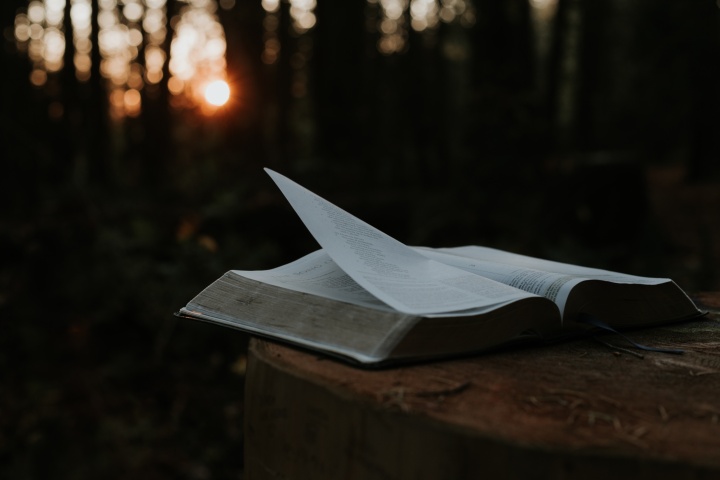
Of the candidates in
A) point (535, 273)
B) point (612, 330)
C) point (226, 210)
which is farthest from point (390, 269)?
point (226, 210)

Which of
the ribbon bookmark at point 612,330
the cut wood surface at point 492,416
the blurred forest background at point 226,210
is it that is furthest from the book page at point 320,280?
the blurred forest background at point 226,210

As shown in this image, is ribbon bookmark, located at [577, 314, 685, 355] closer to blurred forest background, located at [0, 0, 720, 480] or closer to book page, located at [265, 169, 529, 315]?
book page, located at [265, 169, 529, 315]

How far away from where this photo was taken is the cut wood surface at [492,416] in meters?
0.80

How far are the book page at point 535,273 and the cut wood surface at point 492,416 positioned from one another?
0.12 metres

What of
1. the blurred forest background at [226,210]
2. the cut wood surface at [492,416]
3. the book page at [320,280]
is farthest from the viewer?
the blurred forest background at [226,210]

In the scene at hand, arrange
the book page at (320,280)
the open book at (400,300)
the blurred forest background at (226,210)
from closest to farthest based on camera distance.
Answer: the open book at (400,300) → the book page at (320,280) → the blurred forest background at (226,210)

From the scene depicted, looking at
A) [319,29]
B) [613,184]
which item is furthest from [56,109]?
[613,184]

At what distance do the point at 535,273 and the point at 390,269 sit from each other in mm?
315

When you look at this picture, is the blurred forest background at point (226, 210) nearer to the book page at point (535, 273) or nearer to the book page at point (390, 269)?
the book page at point (535, 273)

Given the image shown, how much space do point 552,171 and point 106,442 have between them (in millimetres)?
4237

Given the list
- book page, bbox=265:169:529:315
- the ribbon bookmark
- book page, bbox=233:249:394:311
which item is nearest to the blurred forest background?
book page, bbox=233:249:394:311

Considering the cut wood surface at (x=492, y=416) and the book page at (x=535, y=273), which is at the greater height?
the book page at (x=535, y=273)

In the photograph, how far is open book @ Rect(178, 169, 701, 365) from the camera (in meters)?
1.08

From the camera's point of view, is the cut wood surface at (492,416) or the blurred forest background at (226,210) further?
the blurred forest background at (226,210)
